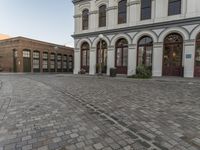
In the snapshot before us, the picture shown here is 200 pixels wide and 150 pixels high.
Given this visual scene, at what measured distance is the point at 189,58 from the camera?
1369 centimetres

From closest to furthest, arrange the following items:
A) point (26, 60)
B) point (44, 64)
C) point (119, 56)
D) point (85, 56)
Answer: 1. point (119, 56)
2. point (85, 56)
3. point (26, 60)
4. point (44, 64)

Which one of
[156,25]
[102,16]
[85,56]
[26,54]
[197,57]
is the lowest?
[197,57]

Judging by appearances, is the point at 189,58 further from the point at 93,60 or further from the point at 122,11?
the point at 93,60

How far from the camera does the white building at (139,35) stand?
13.7 m

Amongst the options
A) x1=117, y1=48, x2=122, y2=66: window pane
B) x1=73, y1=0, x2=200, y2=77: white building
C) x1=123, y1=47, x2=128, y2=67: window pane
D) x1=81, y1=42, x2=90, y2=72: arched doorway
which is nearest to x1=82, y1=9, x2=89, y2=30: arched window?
x1=73, y1=0, x2=200, y2=77: white building

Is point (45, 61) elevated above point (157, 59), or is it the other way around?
point (45, 61)

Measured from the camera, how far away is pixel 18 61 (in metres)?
24.1

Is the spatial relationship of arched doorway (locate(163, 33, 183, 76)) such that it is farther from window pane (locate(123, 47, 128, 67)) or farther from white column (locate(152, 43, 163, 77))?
window pane (locate(123, 47, 128, 67))

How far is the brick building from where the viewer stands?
24.1 meters

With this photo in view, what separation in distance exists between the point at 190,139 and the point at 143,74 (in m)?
11.0

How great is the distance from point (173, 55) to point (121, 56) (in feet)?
17.5

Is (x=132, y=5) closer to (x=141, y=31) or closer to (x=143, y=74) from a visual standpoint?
(x=141, y=31)

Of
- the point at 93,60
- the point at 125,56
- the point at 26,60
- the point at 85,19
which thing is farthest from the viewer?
the point at 26,60

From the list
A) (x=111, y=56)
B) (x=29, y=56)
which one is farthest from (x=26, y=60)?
(x=111, y=56)
